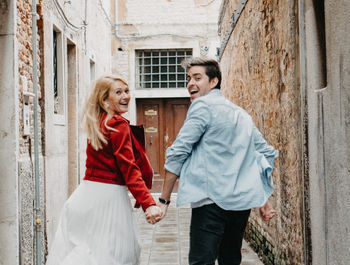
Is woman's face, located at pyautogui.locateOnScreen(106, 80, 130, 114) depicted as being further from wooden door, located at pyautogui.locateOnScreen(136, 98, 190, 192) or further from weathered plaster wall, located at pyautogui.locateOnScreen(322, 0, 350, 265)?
wooden door, located at pyautogui.locateOnScreen(136, 98, 190, 192)

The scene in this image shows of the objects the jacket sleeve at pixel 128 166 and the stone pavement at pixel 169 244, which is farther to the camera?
the stone pavement at pixel 169 244

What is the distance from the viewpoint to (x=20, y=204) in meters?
4.00

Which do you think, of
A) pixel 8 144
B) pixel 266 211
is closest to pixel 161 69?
pixel 8 144

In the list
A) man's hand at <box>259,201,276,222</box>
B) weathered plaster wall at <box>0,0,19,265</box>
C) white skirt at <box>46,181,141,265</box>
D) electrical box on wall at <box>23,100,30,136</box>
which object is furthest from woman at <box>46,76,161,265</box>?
electrical box on wall at <box>23,100,30,136</box>

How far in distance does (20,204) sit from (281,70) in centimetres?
262

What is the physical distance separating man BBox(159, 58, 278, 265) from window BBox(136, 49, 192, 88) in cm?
952

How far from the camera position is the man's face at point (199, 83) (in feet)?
9.01

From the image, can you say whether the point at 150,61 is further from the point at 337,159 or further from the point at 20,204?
the point at 337,159

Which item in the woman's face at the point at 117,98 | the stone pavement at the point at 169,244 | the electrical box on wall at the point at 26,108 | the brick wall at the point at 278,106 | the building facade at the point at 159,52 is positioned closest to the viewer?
the woman's face at the point at 117,98

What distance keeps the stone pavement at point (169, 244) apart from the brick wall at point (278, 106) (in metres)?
0.83

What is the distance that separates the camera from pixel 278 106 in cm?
406

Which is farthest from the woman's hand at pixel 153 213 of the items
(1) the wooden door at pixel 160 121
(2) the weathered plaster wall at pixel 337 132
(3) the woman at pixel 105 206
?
(1) the wooden door at pixel 160 121

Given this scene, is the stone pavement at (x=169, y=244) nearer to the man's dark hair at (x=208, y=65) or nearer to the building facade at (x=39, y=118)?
the building facade at (x=39, y=118)

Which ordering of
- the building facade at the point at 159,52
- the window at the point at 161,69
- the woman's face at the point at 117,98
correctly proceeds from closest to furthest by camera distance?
the woman's face at the point at 117,98 < the building facade at the point at 159,52 < the window at the point at 161,69
